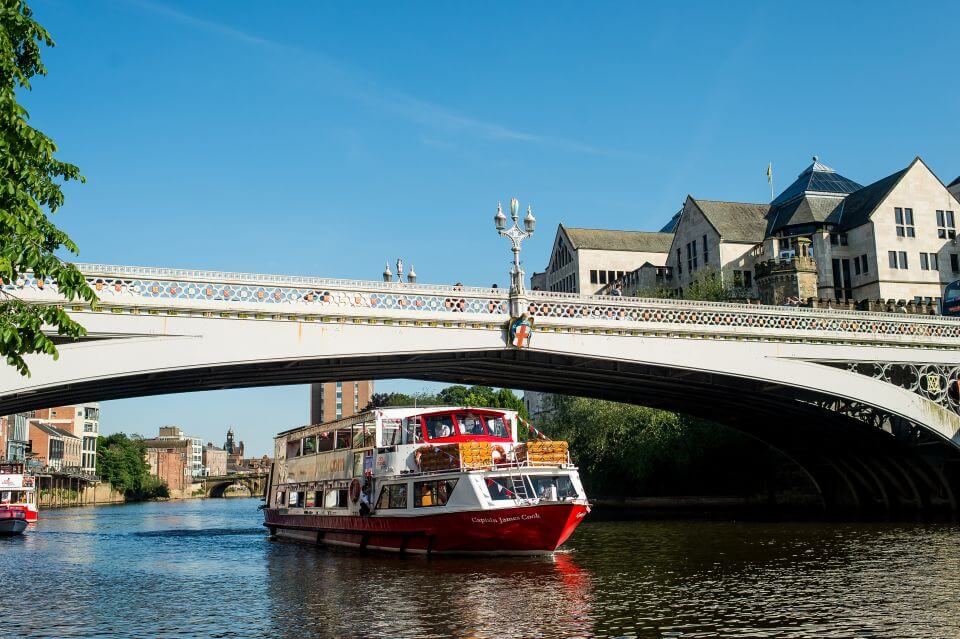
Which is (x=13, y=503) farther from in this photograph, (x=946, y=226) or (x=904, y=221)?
(x=946, y=226)

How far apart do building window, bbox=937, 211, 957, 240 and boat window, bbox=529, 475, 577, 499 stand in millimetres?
51331

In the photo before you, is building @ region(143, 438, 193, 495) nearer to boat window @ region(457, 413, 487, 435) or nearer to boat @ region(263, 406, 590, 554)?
boat @ region(263, 406, 590, 554)

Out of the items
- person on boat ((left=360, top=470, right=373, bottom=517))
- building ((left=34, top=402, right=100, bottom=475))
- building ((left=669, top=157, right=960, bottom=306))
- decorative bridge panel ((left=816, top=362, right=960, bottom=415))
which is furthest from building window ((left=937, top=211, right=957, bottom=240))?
building ((left=34, top=402, right=100, bottom=475))

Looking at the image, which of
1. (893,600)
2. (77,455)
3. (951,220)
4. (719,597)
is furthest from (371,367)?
(77,455)

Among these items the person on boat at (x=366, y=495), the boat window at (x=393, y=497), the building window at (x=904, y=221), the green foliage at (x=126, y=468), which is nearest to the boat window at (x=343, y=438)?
the person on boat at (x=366, y=495)

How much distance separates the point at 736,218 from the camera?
79.4 meters

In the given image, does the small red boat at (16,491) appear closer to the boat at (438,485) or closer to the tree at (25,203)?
the boat at (438,485)

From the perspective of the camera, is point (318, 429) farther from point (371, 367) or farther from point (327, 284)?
point (327, 284)

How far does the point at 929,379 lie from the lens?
42.7 m

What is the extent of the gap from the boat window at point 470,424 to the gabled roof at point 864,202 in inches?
1766

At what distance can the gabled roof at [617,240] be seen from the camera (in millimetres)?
91250

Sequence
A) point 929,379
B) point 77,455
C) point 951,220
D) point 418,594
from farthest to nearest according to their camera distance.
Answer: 1. point 77,455
2. point 951,220
3. point 929,379
4. point 418,594

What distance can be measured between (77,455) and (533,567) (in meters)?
122

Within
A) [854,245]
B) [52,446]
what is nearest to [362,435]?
[854,245]
